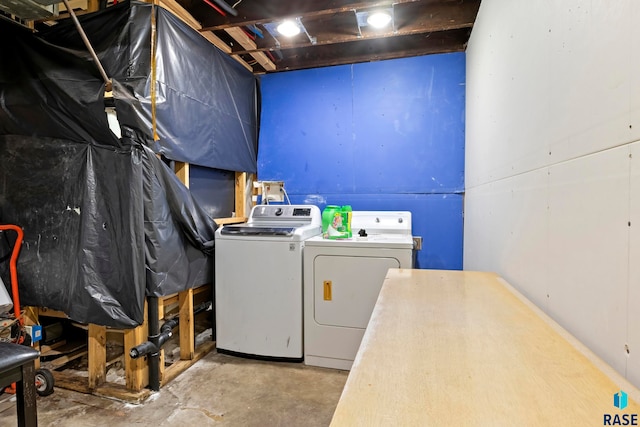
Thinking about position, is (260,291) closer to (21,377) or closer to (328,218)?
(328,218)

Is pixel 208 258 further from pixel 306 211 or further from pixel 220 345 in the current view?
pixel 306 211

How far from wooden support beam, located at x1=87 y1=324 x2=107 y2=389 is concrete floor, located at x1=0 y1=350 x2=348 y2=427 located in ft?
0.33

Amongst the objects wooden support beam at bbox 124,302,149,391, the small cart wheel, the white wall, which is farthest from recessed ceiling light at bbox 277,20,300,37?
the small cart wheel

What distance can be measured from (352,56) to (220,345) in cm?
269

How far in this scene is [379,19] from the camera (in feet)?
7.57

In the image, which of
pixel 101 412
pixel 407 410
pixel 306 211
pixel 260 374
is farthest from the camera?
pixel 306 211

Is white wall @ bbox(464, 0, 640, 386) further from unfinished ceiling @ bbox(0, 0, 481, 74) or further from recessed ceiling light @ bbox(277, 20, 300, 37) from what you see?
recessed ceiling light @ bbox(277, 20, 300, 37)

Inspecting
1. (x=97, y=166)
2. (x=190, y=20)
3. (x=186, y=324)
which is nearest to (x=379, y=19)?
(x=190, y=20)

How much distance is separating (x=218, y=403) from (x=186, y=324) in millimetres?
656

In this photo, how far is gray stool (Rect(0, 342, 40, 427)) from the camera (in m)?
1.38

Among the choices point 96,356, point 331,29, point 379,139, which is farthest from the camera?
point 379,139

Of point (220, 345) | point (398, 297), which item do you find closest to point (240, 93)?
point (220, 345)

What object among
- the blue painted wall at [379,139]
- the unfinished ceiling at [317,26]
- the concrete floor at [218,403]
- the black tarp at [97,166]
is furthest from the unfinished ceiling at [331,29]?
the concrete floor at [218,403]

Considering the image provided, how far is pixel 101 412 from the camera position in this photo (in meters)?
1.85
